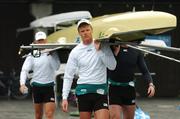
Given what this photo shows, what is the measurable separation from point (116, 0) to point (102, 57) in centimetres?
1154

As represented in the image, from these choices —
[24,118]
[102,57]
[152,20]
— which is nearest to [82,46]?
[102,57]

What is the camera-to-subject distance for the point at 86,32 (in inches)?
282

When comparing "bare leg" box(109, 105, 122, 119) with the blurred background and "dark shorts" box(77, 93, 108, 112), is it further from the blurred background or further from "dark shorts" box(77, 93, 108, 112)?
the blurred background

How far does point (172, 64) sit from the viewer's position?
765 inches

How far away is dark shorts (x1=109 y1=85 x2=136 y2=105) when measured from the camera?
8.37m

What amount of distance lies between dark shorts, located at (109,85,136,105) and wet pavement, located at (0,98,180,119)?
16.5 ft

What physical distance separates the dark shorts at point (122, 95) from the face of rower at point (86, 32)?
143 cm

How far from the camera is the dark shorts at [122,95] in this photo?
27.5 feet

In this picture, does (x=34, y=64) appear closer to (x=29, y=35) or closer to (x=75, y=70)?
(x=75, y=70)

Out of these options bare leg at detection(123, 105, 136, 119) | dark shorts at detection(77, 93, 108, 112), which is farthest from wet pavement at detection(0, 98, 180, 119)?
dark shorts at detection(77, 93, 108, 112)

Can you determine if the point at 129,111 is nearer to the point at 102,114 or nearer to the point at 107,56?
the point at 102,114

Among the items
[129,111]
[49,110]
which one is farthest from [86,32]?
[49,110]

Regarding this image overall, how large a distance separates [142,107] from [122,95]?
24.8 feet

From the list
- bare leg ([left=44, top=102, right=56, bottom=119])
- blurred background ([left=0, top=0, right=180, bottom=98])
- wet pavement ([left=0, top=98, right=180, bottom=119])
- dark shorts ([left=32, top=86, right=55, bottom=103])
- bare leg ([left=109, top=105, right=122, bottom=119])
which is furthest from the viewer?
blurred background ([left=0, top=0, right=180, bottom=98])
